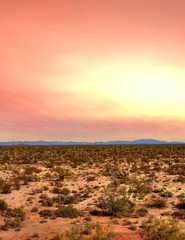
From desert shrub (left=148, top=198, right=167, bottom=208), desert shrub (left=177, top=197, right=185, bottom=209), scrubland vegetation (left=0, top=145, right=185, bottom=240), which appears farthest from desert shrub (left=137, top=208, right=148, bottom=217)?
desert shrub (left=177, top=197, right=185, bottom=209)

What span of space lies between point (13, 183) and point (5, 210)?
5752 millimetres

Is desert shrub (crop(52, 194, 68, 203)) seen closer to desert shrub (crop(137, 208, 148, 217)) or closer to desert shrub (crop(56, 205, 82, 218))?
desert shrub (crop(56, 205, 82, 218))

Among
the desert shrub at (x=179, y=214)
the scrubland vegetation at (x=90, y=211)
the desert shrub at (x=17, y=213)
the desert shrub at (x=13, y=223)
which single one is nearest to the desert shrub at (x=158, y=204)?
the scrubland vegetation at (x=90, y=211)

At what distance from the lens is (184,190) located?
14203 mm

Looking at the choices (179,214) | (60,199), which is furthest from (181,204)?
(60,199)

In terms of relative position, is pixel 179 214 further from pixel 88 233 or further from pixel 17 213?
pixel 17 213

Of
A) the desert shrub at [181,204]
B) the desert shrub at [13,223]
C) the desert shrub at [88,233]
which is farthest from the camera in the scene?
the desert shrub at [181,204]

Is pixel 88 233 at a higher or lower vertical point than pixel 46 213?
higher

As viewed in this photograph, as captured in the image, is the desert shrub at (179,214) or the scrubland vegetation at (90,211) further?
the desert shrub at (179,214)

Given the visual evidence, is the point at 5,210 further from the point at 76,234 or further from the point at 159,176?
the point at 159,176

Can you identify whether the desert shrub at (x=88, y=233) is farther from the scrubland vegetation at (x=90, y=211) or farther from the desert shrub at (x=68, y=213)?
the desert shrub at (x=68, y=213)

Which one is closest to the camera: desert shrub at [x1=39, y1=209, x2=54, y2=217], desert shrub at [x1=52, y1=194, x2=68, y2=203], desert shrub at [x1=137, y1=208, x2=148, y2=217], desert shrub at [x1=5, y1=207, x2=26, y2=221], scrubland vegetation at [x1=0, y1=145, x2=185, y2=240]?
scrubland vegetation at [x1=0, y1=145, x2=185, y2=240]

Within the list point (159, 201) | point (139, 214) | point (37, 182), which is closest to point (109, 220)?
point (139, 214)

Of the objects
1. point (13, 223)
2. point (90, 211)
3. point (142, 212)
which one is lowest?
point (90, 211)
